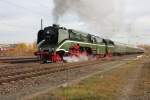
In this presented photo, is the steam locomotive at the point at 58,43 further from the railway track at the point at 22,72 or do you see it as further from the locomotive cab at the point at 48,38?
the railway track at the point at 22,72

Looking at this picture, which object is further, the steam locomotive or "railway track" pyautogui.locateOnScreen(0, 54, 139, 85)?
the steam locomotive

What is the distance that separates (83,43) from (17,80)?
862 inches

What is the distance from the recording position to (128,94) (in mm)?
12266

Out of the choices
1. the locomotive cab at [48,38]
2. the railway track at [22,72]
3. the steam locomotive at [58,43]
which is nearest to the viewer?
the railway track at [22,72]

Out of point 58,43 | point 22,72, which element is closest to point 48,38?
point 58,43

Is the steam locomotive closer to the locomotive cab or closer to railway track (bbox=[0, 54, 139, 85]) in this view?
the locomotive cab

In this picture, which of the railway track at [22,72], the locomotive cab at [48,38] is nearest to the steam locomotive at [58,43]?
the locomotive cab at [48,38]

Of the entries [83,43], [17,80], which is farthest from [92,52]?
[17,80]

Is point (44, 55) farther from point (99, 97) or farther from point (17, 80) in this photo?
point (99, 97)

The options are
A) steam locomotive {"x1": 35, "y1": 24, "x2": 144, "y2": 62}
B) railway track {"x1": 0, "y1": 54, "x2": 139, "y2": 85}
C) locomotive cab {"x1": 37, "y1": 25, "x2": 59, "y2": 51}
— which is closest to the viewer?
railway track {"x1": 0, "y1": 54, "x2": 139, "y2": 85}

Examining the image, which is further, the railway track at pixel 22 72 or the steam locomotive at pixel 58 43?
the steam locomotive at pixel 58 43

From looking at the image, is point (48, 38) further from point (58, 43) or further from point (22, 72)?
point (22, 72)

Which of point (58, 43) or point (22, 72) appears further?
point (58, 43)

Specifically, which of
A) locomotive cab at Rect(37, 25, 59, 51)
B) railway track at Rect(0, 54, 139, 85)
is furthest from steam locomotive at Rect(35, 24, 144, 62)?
railway track at Rect(0, 54, 139, 85)
